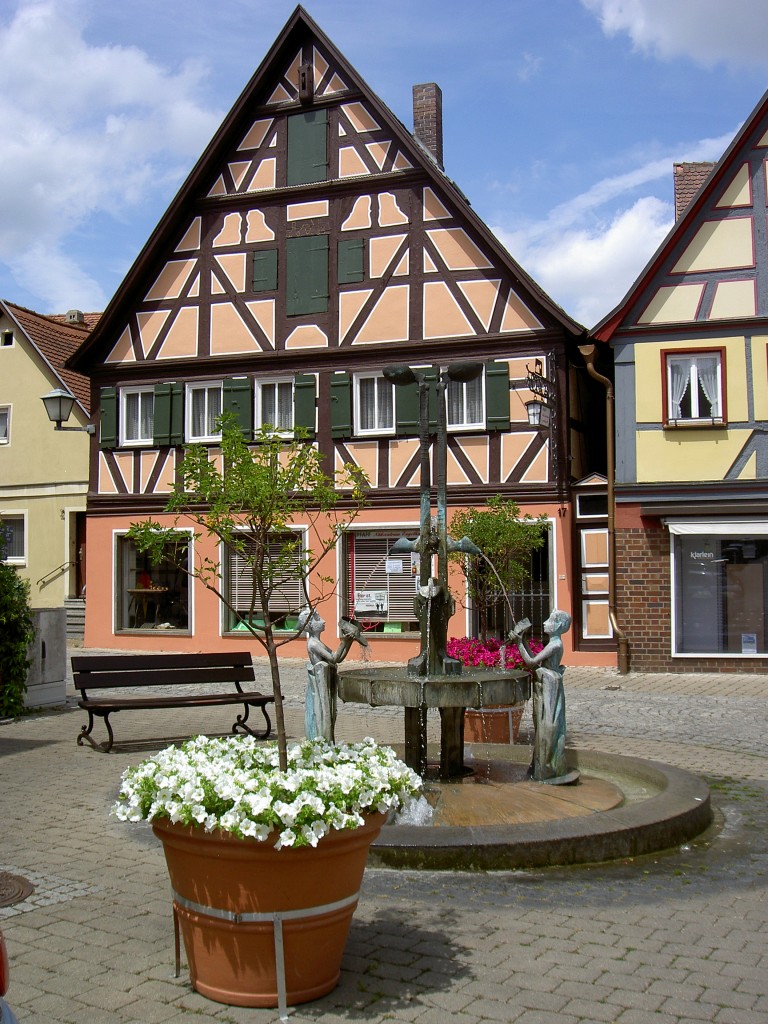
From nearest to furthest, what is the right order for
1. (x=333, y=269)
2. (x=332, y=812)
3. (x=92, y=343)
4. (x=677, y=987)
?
(x=332, y=812) < (x=677, y=987) < (x=333, y=269) < (x=92, y=343)

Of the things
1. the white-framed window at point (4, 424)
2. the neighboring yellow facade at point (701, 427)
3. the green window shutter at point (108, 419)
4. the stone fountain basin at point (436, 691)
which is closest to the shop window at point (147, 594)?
the green window shutter at point (108, 419)

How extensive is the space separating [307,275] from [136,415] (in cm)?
471

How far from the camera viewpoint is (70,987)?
4797mm

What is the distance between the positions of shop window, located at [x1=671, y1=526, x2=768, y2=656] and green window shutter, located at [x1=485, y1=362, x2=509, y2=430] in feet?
12.3

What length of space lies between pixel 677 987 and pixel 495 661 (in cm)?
664

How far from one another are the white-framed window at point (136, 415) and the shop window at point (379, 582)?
199 inches

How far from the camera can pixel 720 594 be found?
19203 mm

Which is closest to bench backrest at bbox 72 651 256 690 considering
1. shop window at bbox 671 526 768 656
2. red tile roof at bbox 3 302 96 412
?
shop window at bbox 671 526 768 656

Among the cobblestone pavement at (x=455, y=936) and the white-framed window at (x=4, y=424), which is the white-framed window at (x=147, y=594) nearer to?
the white-framed window at (x=4, y=424)

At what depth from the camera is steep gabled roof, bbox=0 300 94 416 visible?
2762 centimetres

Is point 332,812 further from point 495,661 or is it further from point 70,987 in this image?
point 495,661

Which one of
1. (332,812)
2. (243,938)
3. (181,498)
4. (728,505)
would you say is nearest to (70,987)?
(243,938)

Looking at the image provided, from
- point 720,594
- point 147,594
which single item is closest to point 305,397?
point 147,594

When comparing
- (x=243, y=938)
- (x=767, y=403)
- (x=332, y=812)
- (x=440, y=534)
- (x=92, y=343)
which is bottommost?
(x=243, y=938)
